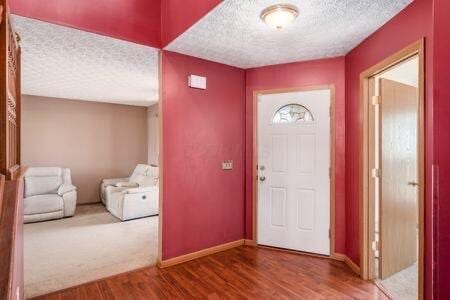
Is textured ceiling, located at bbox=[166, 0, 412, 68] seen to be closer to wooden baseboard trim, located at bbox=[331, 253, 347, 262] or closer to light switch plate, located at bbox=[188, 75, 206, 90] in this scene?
light switch plate, located at bbox=[188, 75, 206, 90]

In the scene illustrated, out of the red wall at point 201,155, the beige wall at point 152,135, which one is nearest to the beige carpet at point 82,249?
the red wall at point 201,155

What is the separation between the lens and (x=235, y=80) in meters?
3.40

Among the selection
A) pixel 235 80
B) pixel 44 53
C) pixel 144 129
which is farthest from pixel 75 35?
pixel 144 129

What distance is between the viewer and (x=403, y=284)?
2.45 m

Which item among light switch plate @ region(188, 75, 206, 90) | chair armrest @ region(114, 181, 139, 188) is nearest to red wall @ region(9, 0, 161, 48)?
light switch plate @ region(188, 75, 206, 90)

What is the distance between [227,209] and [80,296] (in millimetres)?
1752

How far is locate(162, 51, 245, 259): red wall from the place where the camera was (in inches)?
114

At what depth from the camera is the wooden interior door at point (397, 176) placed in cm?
255

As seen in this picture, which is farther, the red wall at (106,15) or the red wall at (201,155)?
the red wall at (201,155)

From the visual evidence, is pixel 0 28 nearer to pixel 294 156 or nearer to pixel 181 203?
pixel 181 203

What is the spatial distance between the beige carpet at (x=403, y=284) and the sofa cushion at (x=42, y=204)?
5.00 metres

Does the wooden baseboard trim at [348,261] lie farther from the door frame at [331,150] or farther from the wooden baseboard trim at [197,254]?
the wooden baseboard trim at [197,254]

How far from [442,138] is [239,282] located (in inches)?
85.1

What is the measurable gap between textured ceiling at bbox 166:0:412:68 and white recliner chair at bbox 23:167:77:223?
367 cm
